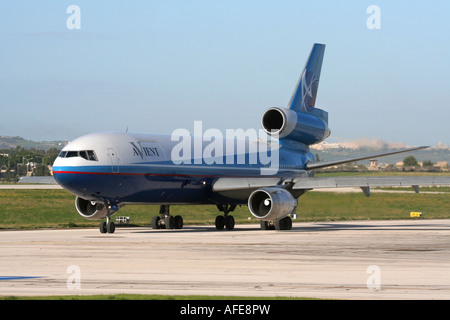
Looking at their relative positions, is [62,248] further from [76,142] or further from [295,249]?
[76,142]

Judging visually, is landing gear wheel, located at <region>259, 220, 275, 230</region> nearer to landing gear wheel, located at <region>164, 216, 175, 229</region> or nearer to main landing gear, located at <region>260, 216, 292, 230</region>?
main landing gear, located at <region>260, 216, 292, 230</region>

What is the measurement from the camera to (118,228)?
141ft

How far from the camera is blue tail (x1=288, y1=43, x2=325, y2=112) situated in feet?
156

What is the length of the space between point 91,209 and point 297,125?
44.0 feet

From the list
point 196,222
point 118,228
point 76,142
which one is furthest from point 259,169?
point 76,142

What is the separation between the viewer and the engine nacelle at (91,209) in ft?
132

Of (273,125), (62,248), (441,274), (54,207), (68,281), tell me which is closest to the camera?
(68,281)

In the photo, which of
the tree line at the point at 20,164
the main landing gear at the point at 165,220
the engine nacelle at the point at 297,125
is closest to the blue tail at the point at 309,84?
the engine nacelle at the point at 297,125

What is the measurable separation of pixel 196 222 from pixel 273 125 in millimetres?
8177

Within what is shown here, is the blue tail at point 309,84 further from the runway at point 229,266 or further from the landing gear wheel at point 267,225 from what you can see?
the runway at point 229,266

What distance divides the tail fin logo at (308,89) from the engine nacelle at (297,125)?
44 cm

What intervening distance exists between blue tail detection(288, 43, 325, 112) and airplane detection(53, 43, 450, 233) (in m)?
0.06

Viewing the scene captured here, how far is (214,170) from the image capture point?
4312cm

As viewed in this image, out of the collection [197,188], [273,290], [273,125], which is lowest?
[273,290]
